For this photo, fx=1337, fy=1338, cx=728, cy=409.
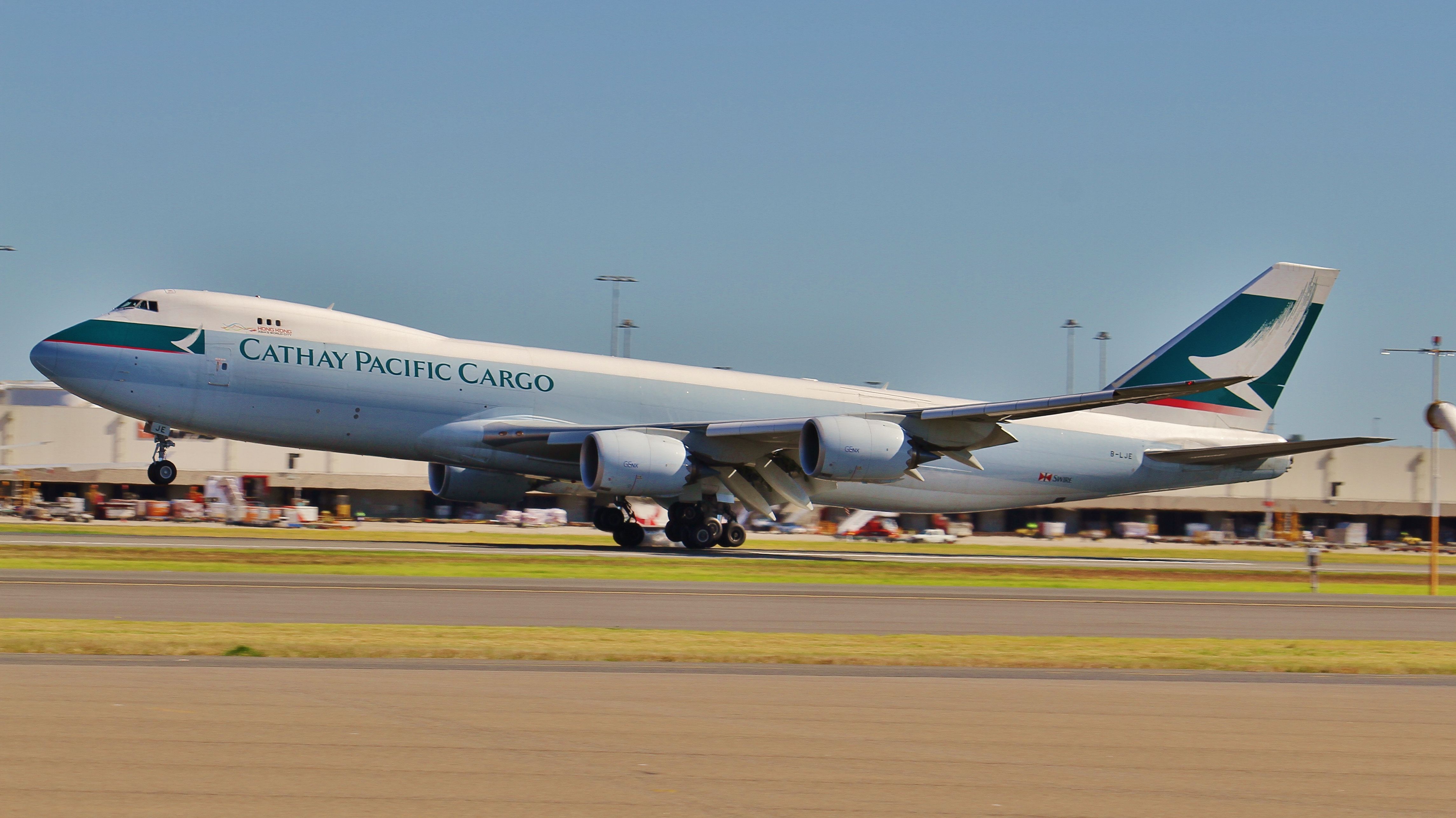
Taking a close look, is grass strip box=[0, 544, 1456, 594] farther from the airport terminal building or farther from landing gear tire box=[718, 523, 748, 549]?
the airport terminal building

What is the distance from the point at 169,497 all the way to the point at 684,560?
55.1m

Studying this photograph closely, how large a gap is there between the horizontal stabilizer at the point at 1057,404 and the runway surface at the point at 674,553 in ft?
13.2

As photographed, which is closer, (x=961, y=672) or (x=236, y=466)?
(x=961, y=672)

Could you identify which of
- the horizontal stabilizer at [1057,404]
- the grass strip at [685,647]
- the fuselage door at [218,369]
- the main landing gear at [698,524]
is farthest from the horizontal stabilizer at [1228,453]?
the fuselage door at [218,369]

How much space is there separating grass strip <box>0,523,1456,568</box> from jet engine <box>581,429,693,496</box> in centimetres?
413

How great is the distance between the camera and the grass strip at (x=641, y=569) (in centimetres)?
2484

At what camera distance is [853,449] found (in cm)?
3312

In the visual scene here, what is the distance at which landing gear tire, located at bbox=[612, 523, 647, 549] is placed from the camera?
3738 cm

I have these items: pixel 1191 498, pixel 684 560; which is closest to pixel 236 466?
pixel 684 560

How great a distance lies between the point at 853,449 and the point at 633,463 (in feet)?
18.0

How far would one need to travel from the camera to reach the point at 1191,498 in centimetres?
8719

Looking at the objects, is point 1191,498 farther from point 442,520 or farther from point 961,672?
point 961,672

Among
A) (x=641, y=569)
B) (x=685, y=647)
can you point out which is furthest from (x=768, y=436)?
(x=685, y=647)

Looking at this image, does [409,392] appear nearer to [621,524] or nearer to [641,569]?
[621,524]
